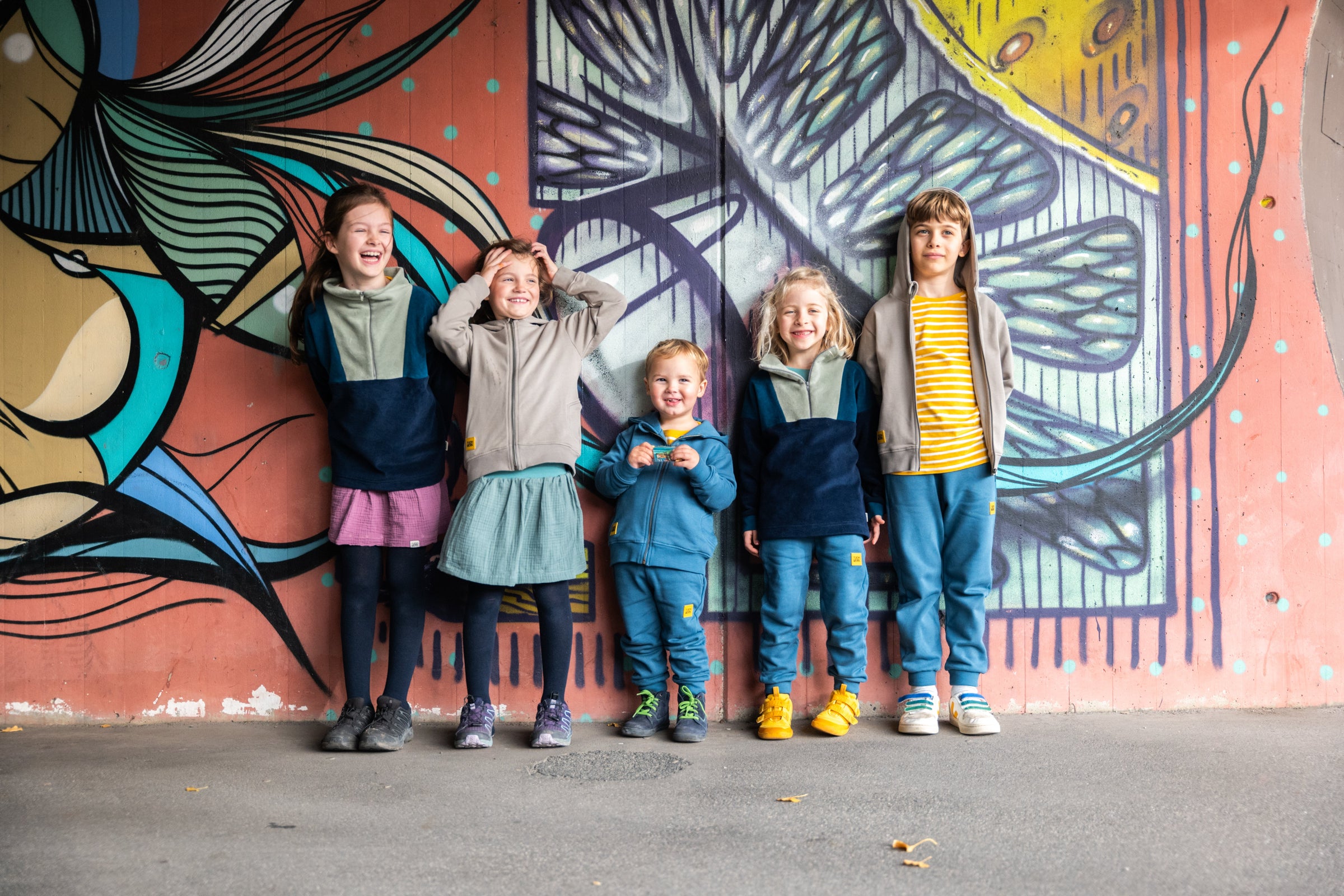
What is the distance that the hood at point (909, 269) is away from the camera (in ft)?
10.6

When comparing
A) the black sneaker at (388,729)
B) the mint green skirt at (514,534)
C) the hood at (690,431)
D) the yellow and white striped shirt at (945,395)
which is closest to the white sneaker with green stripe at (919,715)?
the yellow and white striped shirt at (945,395)

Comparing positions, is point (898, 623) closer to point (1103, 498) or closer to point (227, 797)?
point (1103, 498)

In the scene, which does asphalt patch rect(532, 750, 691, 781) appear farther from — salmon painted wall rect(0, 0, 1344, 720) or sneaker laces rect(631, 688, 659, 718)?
salmon painted wall rect(0, 0, 1344, 720)

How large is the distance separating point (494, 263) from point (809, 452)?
4.11 ft

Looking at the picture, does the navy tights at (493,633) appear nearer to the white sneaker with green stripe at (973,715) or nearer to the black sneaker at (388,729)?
the black sneaker at (388,729)

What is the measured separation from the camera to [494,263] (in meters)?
3.13

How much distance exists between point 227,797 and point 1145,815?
2301 millimetres

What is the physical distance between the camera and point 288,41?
3301 mm

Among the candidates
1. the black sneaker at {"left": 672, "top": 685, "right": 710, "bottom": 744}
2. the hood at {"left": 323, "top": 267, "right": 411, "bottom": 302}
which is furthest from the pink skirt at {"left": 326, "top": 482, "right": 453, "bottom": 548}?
the black sneaker at {"left": 672, "top": 685, "right": 710, "bottom": 744}

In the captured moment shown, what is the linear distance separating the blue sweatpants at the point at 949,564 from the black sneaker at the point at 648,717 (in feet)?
2.74

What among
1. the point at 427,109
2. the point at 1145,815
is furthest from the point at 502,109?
the point at 1145,815

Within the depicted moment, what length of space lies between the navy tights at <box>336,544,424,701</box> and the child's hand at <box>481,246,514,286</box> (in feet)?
3.11

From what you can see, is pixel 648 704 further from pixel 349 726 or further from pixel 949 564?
pixel 949 564

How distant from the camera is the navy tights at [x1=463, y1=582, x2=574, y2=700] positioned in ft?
9.71
